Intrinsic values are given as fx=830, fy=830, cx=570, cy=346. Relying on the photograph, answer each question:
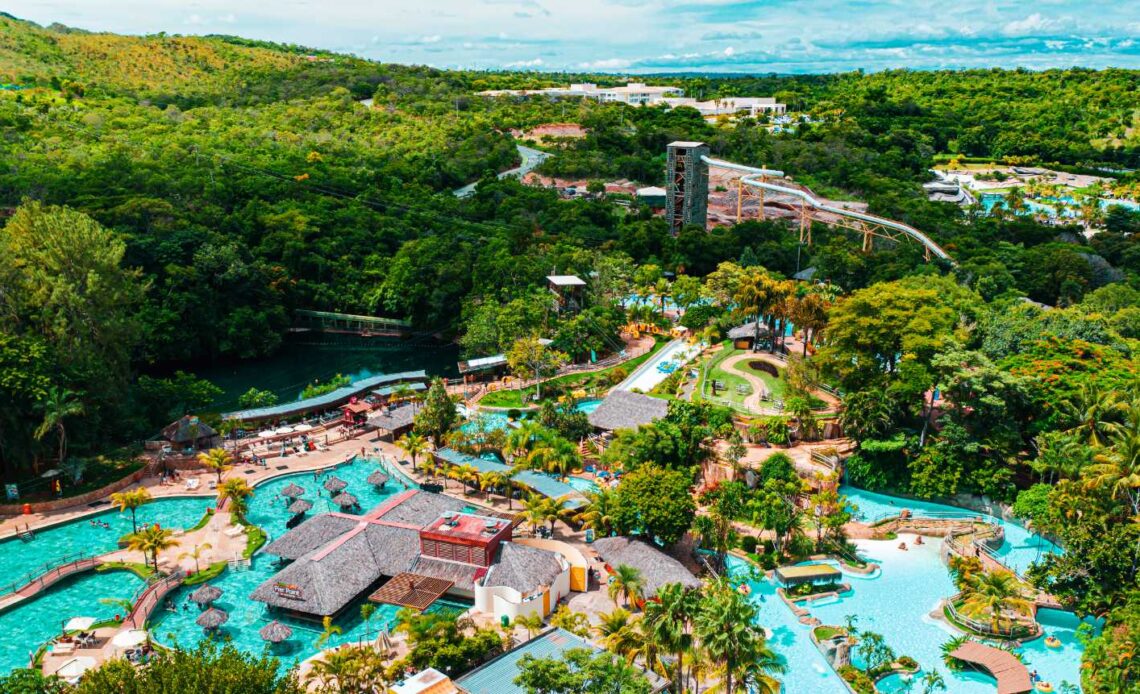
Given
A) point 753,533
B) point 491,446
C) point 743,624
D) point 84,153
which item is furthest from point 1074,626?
point 84,153

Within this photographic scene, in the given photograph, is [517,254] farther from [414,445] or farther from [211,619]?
[211,619]

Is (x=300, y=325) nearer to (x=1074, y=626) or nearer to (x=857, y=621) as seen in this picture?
(x=857, y=621)

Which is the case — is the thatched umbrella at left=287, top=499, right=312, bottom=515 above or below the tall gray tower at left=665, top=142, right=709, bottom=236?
below

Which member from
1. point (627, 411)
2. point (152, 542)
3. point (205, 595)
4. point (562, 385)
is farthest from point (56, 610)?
point (562, 385)

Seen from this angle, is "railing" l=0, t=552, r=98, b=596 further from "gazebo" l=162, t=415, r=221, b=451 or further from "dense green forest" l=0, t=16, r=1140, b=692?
"gazebo" l=162, t=415, r=221, b=451

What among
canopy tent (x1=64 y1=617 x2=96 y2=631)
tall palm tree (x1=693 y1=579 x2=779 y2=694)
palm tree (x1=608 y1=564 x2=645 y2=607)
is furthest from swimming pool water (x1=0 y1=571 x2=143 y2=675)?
tall palm tree (x1=693 y1=579 x2=779 y2=694)
